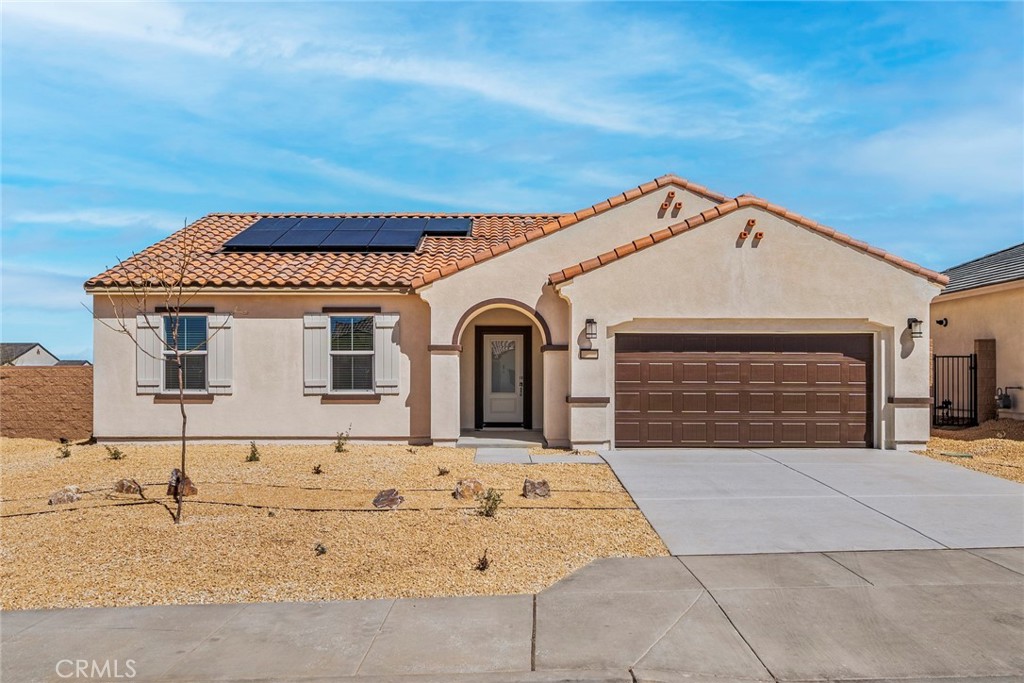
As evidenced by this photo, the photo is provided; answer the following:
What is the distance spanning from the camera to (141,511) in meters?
8.70

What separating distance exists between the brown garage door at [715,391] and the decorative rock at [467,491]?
Result: 493 cm

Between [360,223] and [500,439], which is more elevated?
[360,223]

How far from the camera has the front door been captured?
1655 cm

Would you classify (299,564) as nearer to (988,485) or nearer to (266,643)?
(266,643)

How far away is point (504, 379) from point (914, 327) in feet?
27.8

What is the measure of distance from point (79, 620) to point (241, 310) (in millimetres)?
9417

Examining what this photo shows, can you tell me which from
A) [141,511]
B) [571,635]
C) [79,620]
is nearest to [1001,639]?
[571,635]

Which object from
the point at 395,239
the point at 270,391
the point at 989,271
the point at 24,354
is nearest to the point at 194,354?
the point at 270,391

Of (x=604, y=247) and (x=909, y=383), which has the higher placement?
(x=604, y=247)

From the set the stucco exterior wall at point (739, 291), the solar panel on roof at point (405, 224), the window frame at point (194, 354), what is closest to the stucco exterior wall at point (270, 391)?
the window frame at point (194, 354)

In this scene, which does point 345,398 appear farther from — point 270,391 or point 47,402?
point 47,402

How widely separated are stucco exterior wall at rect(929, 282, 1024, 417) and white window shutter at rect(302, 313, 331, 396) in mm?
15490

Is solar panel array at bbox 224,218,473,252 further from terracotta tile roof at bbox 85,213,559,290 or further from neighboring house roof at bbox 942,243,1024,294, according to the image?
neighboring house roof at bbox 942,243,1024,294

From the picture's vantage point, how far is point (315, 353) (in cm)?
1459
